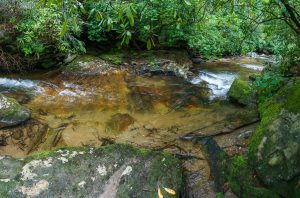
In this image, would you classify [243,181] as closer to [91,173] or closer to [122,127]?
[91,173]

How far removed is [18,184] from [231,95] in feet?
14.7

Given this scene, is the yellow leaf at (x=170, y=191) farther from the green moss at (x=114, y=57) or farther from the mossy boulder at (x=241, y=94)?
the green moss at (x=114, y=57)

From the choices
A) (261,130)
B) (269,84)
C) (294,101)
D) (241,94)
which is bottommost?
(241,94)

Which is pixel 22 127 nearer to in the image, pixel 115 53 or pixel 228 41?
pixel 115 53

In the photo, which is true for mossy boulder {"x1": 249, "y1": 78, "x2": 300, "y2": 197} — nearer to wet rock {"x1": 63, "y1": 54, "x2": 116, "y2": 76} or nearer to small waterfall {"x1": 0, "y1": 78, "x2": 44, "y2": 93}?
small waterfall {"x1": 0, "y1": 78, "x2": 44, "y2": 93}

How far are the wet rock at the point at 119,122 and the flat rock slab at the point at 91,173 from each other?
1162 mm

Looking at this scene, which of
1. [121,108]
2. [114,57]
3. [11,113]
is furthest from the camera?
[114,57]

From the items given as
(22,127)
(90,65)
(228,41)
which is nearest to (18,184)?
(22,127)

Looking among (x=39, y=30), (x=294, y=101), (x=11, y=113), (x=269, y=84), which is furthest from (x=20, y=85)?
(x=294, y=101)

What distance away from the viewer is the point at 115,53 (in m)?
9.73

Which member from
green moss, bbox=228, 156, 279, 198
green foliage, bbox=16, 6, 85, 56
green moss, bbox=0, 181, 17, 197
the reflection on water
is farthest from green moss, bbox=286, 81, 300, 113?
green foliage, bbox=16, 6, 85, 56

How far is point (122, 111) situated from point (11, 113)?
6.53 feet

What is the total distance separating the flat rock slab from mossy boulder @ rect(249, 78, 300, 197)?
980 millimetres

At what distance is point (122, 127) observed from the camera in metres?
5.23
